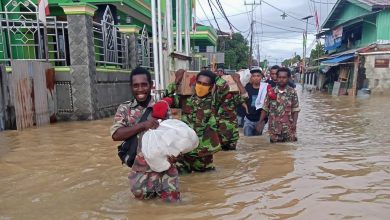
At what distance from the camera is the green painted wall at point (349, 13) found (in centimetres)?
2325

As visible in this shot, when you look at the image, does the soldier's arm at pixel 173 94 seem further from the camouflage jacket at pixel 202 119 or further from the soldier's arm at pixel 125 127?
the soldier's arm at pixel 125 127

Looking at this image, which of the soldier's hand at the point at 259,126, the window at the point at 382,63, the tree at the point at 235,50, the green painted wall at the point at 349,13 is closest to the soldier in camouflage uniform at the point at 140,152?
the soldier's hand at the point at 259,126

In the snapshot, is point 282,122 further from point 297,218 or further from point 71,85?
point 71,85

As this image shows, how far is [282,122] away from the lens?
6.05 m

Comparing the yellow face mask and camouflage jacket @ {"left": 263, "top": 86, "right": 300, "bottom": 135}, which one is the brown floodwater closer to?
camouflage jacket @ {"left": 263, "top": 86, "right": 300, "bottom": 135}

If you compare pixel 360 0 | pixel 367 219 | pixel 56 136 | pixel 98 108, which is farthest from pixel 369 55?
pixel 367 219

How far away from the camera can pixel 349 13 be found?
25.6 metres

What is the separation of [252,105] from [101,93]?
200 inches

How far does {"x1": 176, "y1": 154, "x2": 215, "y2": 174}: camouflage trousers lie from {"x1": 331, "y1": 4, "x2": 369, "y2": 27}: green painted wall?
20585mm

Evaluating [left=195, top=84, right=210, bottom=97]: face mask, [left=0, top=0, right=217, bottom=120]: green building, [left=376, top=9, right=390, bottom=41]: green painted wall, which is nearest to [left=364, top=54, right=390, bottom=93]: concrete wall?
[left=376, top=9, right=390, bottom=41]: green painted wall

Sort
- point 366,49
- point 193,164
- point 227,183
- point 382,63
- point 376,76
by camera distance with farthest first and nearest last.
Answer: point 366,49 < point 376,76 < point 382,63 < point 193,164 < point 227,183

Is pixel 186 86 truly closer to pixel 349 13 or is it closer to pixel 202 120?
pixel 202 120

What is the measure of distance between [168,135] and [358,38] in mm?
25991

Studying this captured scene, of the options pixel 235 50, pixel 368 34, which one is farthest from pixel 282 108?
pixel 235 50
